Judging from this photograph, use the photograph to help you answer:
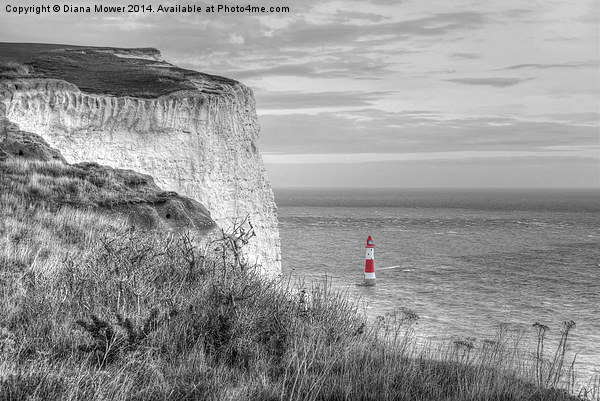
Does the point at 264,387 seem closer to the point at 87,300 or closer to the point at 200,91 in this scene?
the point at 87,300

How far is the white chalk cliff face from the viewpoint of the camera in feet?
50.5

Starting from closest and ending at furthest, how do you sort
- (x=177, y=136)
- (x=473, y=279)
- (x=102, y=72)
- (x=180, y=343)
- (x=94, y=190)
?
(x=180, y=343)
(x=94, y=190)
(x=177, y=136)
(x=102, y=72)
(x=473, y=279)

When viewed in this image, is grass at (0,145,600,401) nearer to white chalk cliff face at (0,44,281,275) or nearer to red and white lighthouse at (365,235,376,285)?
white chalk cliff face at (0,44,281,275)

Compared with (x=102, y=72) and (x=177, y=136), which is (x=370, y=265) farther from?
(x=102, y=72)

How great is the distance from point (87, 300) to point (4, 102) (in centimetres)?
1134

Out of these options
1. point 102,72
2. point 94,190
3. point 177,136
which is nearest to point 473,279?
point 177,136

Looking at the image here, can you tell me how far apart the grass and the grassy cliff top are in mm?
9904

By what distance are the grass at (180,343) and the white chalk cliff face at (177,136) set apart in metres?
8.60

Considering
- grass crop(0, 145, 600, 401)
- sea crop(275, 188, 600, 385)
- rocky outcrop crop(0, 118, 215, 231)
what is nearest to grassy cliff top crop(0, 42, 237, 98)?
rocky outcrop crop(0, 118, 215, 231)

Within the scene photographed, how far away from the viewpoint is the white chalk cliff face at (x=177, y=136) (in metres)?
15.4

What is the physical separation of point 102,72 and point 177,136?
380 cm

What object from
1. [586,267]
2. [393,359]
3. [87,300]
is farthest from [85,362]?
[586,267]

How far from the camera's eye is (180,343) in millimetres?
5238

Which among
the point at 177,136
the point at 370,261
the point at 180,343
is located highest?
the point at 177,136
